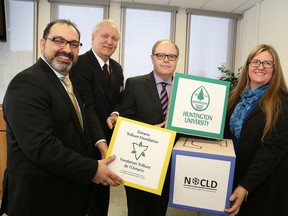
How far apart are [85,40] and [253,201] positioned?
379 cm

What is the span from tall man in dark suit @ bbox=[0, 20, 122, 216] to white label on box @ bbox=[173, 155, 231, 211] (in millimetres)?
310

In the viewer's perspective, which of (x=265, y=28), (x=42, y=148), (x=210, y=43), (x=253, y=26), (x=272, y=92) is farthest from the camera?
(x=210, y=43)

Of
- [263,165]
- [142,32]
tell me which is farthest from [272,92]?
[142,32]

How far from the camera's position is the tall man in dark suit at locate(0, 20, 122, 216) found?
1.08 m

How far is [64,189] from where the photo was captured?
1.26 meters

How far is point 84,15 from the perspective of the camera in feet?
14.4

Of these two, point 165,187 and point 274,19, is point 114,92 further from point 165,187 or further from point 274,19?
point 274,19

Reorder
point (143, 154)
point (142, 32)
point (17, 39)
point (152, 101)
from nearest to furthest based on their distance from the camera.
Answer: point (143, 154), point (152, 101), point (17, 39), point (142, 32)

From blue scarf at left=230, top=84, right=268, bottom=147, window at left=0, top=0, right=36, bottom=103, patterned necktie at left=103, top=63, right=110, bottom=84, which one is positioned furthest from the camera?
window at left=0, top=0, right=36, bottom=103

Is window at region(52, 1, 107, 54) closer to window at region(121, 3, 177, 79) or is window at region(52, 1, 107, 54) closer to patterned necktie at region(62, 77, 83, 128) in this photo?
window at region(121, 3, 177, 79)

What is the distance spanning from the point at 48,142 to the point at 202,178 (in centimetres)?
73

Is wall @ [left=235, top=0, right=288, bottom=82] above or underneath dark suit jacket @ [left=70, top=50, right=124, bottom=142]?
above

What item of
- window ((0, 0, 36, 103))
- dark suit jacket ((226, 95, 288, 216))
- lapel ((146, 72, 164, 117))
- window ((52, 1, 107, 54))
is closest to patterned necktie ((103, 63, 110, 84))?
lapel ((146, 72, 164, 117))

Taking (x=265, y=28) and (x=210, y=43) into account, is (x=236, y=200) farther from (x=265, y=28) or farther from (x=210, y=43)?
(x=210, y=43)
